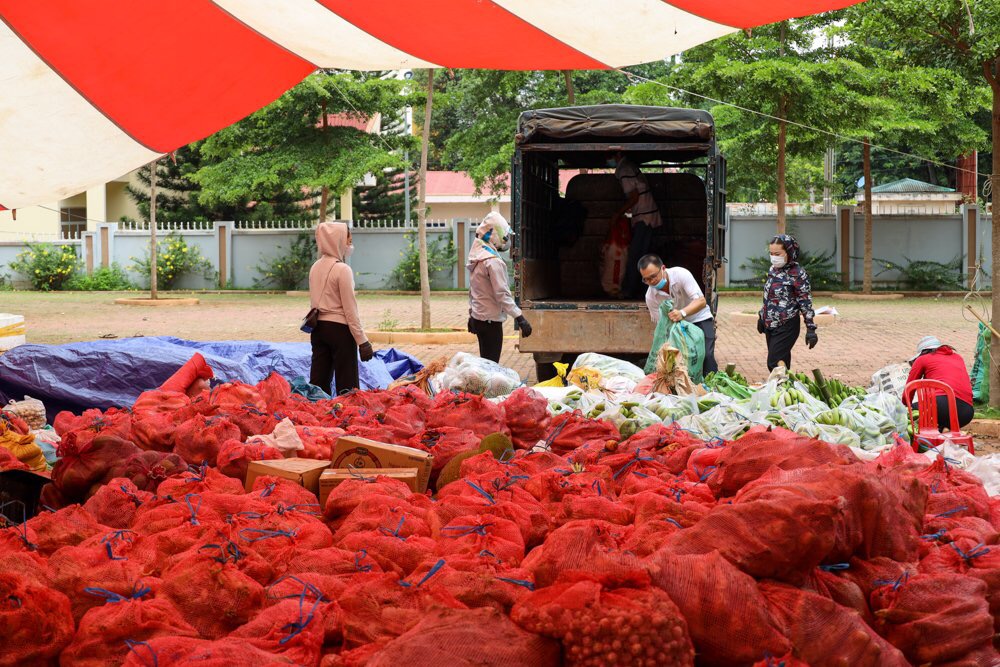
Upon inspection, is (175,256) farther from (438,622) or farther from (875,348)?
(438,622)

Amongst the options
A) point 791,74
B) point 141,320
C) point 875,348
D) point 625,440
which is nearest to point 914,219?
point 791,74

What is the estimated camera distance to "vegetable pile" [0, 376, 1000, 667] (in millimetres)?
2371

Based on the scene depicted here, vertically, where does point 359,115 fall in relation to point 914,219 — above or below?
above

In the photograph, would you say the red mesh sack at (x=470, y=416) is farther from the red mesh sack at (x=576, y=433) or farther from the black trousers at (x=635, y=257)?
the black trousers at (x=635, y=257)

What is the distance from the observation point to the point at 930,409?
22.0ft

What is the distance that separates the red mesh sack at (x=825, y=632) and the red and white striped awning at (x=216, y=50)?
81.0 inches

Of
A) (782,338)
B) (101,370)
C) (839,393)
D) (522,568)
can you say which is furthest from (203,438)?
(782,338)

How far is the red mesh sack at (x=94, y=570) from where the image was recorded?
9.09 feet

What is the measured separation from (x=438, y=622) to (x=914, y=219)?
2731cm

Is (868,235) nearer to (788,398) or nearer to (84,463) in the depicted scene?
(788,398)

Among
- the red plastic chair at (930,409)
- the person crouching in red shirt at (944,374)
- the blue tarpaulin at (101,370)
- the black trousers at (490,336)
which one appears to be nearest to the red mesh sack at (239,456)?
the red plastic chair at (930,409)

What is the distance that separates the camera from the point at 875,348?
14.5 meters

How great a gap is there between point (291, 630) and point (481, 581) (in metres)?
0.50

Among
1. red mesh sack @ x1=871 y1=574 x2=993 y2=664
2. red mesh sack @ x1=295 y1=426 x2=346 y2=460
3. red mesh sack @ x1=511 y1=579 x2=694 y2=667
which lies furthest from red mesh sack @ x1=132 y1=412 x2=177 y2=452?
red mesh sack @ x1=871 y1=574 x2=993 y2=664
